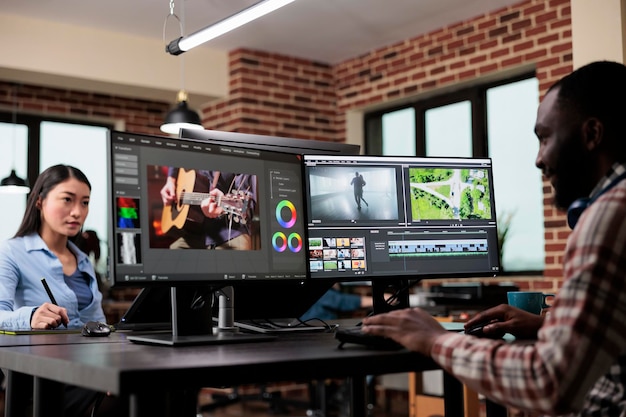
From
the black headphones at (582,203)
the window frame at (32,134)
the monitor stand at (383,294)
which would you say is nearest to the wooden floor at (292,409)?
the window frame at (32,134)

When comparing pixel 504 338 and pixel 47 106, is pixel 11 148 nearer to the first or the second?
pixel 47 106

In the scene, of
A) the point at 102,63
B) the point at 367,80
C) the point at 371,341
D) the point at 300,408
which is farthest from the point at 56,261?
the point at 367,80

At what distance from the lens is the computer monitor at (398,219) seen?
7.09 ft

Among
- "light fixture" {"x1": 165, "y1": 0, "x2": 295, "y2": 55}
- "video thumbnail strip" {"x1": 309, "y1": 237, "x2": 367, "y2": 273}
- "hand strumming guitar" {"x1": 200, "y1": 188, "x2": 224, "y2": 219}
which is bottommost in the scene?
"video thumbnail strip" {"x1": 309, "y1": 237, "x2": 367, "y2": 273}

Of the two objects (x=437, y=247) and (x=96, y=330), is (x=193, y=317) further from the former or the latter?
(x=437, y=247)

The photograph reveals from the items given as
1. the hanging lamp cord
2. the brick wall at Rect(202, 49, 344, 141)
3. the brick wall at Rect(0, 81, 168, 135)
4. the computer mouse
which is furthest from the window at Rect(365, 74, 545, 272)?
the computer mouse

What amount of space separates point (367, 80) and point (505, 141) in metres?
1.46

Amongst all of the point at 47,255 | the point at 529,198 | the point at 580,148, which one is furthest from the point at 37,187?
the point at 529,198

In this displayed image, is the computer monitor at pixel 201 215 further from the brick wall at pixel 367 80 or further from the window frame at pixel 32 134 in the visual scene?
the window frame at pixel 32 134

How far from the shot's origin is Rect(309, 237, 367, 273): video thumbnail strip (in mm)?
2128

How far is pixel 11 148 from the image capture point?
6.57 metres

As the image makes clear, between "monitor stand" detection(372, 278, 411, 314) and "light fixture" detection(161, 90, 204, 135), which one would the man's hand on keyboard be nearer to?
"monitor stand" detection(372, 278, 411, 314)

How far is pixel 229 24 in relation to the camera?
426 cm

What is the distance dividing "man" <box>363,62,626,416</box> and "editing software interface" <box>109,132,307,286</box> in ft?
1.48
